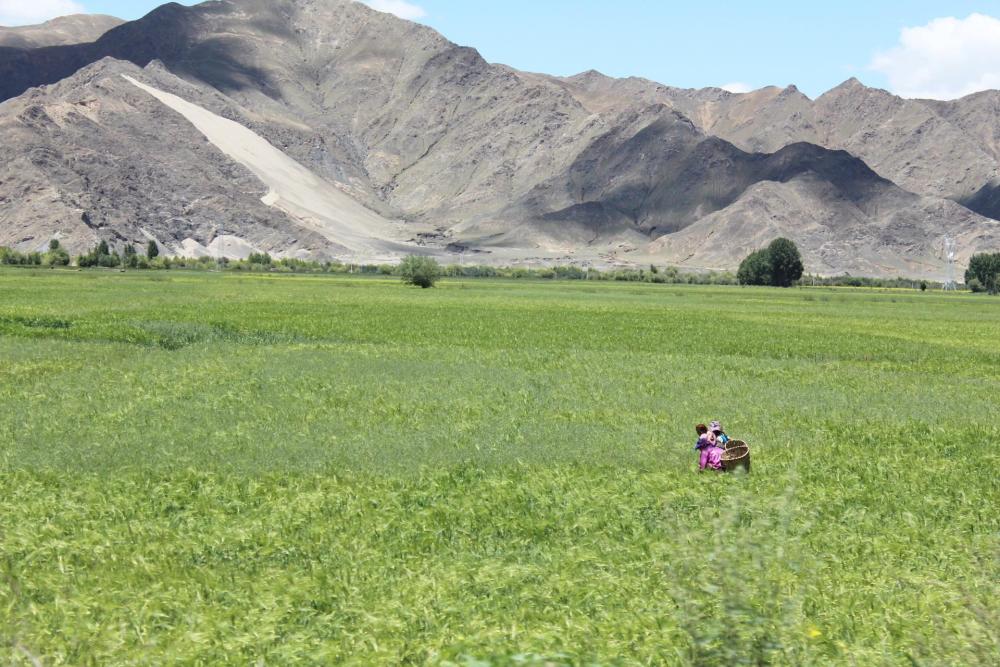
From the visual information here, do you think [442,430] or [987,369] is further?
[987,369]

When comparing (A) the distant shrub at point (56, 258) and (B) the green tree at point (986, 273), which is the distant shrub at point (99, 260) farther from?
(B) the green tree at point (986, 273)

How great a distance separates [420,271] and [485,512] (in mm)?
105943

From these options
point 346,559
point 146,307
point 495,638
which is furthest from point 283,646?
point 146,307

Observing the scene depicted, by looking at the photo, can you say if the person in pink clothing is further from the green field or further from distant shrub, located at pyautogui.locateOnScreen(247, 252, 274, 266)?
distant shrub, located at pyautogui.locateOnScreen(247, 252, 274, 266)

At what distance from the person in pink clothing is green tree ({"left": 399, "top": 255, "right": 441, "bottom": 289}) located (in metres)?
102

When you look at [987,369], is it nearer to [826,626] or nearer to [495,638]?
[826,626]

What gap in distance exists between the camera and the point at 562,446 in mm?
21516

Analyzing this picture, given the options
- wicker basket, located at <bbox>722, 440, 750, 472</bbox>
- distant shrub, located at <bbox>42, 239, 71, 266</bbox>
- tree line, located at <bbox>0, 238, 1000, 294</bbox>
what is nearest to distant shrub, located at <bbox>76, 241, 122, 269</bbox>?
tree line, located at <bbox>0, 238, 1000, 294</bbox>

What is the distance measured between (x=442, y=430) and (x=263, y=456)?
4742 millimetres

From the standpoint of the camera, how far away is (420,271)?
396 feet

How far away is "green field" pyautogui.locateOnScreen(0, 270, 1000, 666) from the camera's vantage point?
10141 mm

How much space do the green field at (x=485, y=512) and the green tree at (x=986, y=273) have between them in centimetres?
14454

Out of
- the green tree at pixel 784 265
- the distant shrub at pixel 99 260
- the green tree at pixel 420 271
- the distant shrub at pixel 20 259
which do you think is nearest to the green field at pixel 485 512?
the green tree at pixel 420 271

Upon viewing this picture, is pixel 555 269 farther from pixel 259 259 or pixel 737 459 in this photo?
pixel 737 459
